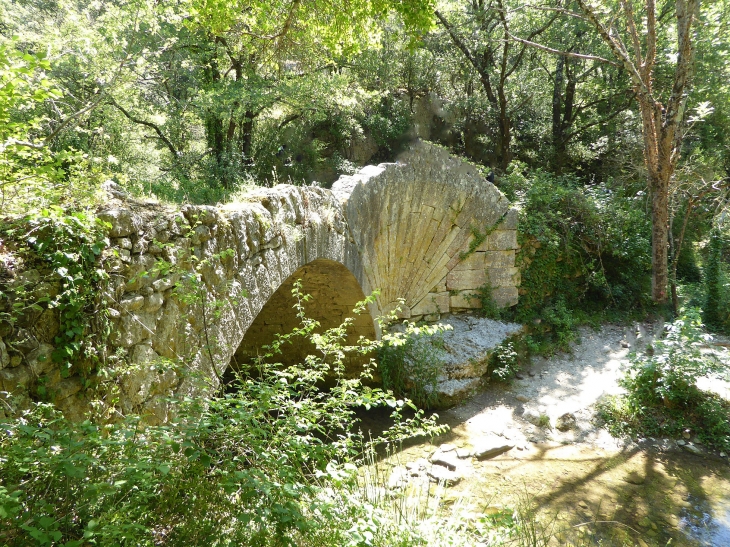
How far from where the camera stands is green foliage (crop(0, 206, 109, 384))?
190cm

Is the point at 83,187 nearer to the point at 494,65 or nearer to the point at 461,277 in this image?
the point at 461,277

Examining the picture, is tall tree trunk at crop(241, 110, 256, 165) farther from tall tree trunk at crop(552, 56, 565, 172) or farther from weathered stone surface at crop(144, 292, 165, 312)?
weathered stone surface at crop(144, 292, 165, 312)

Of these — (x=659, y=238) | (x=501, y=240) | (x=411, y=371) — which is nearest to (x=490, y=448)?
(x=411, y=371)

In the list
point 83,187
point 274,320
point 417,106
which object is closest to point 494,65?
point 417,106

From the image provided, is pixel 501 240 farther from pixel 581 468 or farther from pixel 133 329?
pixel 133 329

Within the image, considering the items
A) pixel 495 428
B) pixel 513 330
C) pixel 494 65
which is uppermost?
pixel 494 65

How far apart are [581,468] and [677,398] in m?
1.81

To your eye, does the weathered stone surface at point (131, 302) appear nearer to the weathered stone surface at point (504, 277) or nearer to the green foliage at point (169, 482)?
the green foliage at point (169, 482)

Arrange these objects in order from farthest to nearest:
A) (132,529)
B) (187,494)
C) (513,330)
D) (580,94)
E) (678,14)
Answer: (580,94), (513,330), (678,14), (187,494), (132,529)

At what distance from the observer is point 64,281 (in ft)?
6.66

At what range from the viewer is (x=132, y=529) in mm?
1535

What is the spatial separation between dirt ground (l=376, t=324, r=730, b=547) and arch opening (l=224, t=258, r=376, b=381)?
1.93 m

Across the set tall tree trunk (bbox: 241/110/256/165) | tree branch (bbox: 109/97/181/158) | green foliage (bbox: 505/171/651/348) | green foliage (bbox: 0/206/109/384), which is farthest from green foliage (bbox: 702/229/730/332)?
tree branch (bbox: 109/97/181/158)

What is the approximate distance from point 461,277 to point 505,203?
1493 millimetres
